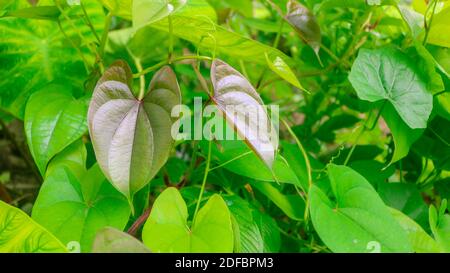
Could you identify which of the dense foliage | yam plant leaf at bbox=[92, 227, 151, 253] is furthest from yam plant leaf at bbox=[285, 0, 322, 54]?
yam plant leaf at bbox=[92, 227, 151, 253]

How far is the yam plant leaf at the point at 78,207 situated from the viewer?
511 millimetres

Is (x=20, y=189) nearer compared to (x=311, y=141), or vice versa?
(x=311, y=141)

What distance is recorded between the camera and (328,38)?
92 centimetres

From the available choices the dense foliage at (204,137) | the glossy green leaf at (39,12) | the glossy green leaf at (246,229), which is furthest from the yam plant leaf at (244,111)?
the glossy green leaf at (39,12)

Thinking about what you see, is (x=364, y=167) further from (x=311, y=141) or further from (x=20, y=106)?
(x=20, y=106)

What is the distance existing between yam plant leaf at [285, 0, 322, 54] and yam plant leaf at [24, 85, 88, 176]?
277 mm

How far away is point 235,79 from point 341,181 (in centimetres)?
16

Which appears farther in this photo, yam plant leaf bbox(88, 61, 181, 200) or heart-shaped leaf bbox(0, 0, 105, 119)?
heart-shaped leaf bbox(0, 0, 105, 119)

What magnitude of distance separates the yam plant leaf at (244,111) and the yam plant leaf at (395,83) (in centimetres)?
15

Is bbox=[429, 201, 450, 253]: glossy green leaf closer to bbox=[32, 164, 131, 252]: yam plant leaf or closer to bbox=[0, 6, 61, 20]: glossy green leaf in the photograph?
bbox=[32, 164, 131, 252]: yam plant leaf

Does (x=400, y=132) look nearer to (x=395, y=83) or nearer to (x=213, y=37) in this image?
(x=395, y=83)

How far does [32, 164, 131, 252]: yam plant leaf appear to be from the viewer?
0.51 metres

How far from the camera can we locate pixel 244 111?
49 centimetres
